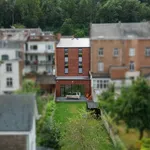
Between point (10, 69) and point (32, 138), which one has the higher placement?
point (10, 69)

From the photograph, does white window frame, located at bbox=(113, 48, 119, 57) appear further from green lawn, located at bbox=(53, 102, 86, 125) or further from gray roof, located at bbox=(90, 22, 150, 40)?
green lawn, located at bbox=(53, 102, 86, 125)

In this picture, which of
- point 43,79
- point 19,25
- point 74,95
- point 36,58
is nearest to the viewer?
point 43,79

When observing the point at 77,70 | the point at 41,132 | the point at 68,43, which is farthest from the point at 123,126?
the point at 68,43

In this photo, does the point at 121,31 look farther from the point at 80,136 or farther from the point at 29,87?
the point at 29,87

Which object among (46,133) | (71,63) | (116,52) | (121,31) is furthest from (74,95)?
(46,133)

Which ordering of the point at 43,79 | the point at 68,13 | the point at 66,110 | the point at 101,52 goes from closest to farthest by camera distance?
the point at 43,79 < the point at 66,110 < the point at 101,52 < the point at 68,13

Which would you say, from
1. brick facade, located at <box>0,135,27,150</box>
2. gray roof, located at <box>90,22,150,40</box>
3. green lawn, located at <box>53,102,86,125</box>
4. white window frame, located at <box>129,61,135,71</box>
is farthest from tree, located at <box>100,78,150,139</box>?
gray roof, located at <box>90,22,150,40</box>
